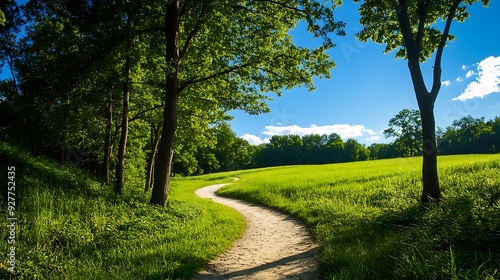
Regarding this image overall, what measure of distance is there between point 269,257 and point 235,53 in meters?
9.43

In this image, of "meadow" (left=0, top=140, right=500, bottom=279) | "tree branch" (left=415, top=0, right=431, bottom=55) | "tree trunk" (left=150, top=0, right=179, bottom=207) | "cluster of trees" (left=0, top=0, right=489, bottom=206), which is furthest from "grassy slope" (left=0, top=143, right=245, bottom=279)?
"tree branch" (left=415, top=0, right=431, bottom=55)

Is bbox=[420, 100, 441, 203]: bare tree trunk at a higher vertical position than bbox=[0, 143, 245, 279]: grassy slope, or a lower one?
higher

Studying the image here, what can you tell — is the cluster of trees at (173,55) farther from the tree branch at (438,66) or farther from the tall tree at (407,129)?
the tall tree at (407,129)

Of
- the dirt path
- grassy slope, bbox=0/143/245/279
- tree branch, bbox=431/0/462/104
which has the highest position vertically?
tree branch, bbox=431/0/462/104

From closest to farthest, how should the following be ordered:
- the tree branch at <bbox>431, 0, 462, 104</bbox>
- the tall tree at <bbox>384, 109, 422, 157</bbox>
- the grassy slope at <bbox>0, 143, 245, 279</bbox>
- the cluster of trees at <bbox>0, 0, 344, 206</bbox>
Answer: the grassy slope at <bbox>0, 143, 245, 279</bbox> < the tree branch at <bbox>431, 0, 462, 104</bbox> < the cluster of trees at <bbox>0, 0, 344, 206</bbox> < the tall tree at <bbox>384, 109, 422, 157</bbox>

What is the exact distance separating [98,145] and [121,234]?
15.7m

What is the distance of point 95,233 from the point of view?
290 inches

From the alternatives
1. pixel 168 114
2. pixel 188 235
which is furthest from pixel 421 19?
pixel 188 235

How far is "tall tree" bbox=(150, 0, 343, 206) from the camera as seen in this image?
38.1 ft

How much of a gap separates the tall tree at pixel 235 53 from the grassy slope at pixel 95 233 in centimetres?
267

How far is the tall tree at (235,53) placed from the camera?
11.6 m

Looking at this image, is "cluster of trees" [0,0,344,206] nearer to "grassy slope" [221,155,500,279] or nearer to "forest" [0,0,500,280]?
"forest" [0,0,500,280]

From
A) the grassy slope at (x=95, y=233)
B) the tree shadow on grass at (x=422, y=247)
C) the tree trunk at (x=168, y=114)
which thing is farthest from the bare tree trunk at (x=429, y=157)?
the tree trunk at (x=168, y=114)

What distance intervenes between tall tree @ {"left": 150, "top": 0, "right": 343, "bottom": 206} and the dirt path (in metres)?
4.88
